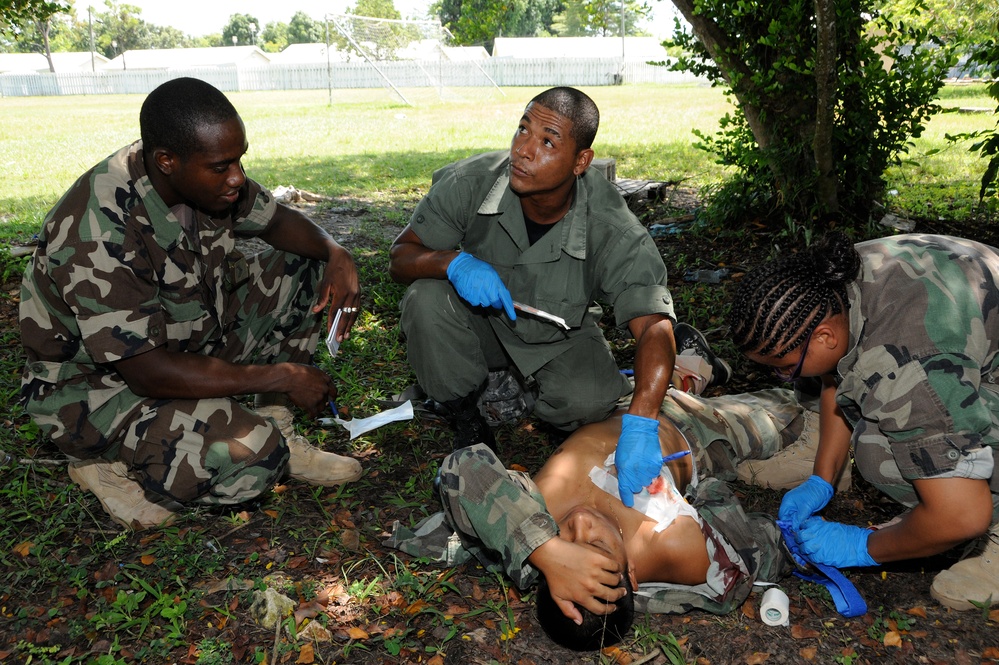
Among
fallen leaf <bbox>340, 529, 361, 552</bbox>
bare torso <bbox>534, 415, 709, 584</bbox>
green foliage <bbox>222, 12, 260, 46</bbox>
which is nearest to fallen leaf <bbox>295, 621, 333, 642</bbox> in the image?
fallen leaf <bbox>340, 529, 361, 552</bbox>

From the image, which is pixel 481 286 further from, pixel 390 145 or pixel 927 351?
pixel 390 145

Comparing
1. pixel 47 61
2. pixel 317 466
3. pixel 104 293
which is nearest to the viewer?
pixel 104 293

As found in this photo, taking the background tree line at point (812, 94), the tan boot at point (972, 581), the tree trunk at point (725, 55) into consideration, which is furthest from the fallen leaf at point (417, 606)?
the tree trunk at point (725, 55)

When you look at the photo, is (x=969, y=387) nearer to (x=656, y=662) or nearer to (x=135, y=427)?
(x=656, y=662)

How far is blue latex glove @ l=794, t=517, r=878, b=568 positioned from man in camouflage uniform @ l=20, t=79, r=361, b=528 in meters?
1.71

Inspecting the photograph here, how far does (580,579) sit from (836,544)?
33.7 inches

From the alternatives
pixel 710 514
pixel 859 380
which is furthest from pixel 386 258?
pixel 859 380

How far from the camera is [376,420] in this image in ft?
11.3

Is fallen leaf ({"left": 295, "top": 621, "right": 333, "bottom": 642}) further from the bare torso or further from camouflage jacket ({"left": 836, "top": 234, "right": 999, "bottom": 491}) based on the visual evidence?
camouflage jacket ({"left": 836, "top": 234, "right": 999, "bottom": 491})

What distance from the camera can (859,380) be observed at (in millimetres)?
2168

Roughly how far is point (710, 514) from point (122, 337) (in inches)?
79.7

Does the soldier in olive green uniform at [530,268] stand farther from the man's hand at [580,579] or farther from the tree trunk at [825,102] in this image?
the tree trunk at [825,102]

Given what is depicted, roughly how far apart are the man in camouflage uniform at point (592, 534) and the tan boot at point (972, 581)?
46 cm

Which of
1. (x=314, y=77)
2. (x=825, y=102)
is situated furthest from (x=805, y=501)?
(x=314, y=77)
